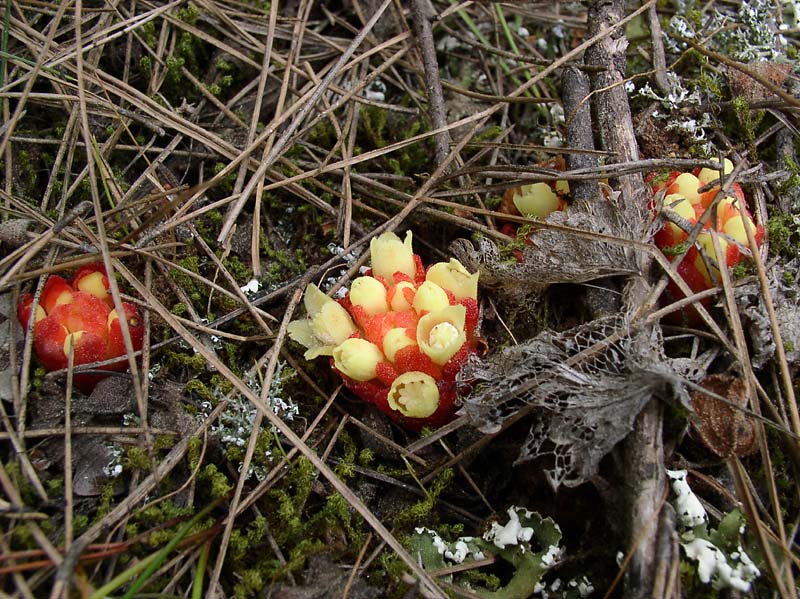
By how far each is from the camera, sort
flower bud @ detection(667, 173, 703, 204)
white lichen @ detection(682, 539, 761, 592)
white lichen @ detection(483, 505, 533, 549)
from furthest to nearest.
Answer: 1. flower bud @ detection(667, 173, 703, 204)
2. white lichen @ detection(483, 505, 533, 549)
3. white lichen @ detection(682, 539, 761, 592)

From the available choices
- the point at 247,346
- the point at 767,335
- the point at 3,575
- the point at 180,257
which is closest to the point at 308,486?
the point at 247,346

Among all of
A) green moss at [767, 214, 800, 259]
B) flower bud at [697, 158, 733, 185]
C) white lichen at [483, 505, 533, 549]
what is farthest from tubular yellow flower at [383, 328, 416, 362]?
green moss at [767, 214, 800, 259]

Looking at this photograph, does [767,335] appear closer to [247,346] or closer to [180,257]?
[247,346]

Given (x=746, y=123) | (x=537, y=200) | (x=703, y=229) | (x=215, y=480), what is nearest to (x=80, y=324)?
(x=215, y=480)

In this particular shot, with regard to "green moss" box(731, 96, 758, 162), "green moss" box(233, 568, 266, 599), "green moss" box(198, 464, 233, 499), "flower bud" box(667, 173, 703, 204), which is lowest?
"green moss" box(233, 568, 266, 599)

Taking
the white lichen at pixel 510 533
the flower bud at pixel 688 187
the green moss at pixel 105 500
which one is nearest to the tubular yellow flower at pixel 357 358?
the white lichen at pixel 510 533

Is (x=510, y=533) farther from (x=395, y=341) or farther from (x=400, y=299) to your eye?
(x=400, y=299)

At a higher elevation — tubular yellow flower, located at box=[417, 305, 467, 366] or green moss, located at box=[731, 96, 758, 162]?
green moss, located at box=[731, 96, 758, 162]

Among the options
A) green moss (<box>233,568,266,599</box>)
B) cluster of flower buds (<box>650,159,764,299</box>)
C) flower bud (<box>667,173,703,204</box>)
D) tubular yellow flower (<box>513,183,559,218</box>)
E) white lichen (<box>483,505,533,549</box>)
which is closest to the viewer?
green moss (<box>233,568,266,599</box>)

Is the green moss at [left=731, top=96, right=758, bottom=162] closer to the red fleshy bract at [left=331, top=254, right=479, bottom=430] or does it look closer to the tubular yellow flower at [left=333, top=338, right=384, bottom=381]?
the red fleshy bract at [left=331, top=254, right=479, bottom=430]
